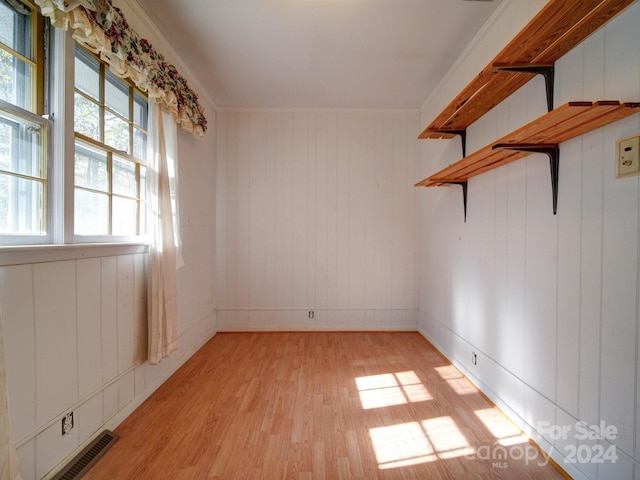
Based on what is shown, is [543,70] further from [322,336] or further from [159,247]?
[322,336]

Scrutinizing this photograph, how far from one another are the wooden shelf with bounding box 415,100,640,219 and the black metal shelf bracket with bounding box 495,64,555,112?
24 centimetres

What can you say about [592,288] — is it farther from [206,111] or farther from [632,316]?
[206,111]

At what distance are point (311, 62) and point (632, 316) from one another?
2.65 metres

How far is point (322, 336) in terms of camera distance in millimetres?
3303

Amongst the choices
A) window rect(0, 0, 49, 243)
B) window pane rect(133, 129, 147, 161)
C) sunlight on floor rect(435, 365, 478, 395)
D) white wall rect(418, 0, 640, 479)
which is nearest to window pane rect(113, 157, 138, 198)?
window pane rect(133, 129, 147, 161)

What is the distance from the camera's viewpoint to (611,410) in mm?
1173

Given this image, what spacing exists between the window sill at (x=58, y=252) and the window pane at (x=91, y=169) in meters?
0.35

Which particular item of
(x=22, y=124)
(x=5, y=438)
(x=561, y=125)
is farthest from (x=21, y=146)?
(x=561, y=125)

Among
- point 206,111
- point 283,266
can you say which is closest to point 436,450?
point 283,266

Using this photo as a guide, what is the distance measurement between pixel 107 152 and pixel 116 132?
0.18m

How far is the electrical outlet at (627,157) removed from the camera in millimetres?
1073

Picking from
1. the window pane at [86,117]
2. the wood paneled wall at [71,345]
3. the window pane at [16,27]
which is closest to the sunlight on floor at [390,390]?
the wood paneled wall at [71,345]

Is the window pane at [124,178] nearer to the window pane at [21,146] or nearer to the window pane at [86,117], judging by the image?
the window pane at [86,117]

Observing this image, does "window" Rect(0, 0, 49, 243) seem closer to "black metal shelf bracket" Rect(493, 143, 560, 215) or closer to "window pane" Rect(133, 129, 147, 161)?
"window pane" Rect(133, 129, 147, 161)
